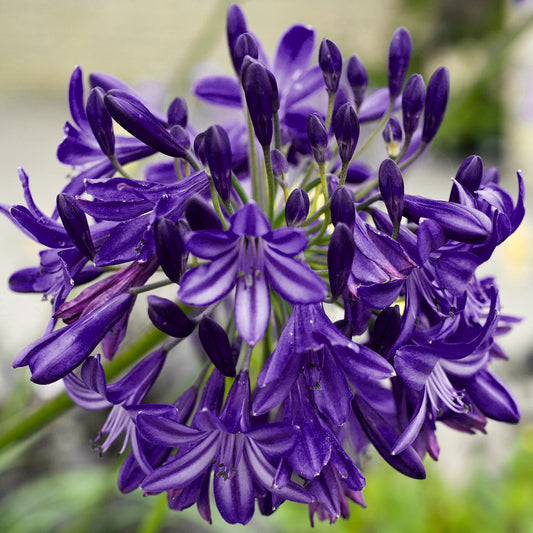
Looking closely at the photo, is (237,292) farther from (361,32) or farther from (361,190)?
(361,32)

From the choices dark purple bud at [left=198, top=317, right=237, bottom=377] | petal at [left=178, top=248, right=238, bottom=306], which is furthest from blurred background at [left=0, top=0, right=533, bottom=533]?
petal at [left=178, top=248, right=238, bottom=306]

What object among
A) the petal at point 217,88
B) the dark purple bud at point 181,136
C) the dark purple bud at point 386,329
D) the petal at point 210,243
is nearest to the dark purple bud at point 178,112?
the dark purple bud at point 181,136

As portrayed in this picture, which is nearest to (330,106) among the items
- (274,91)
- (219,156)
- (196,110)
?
(274,91)

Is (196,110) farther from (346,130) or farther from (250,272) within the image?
(250,272)

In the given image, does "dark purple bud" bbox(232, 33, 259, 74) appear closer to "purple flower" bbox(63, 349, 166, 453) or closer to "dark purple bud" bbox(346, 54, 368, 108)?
"dark purple bud" bbox(346, 54, 368, 108)

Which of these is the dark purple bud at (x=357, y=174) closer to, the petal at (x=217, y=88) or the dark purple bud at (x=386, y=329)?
the petal at (x=217, y=88)

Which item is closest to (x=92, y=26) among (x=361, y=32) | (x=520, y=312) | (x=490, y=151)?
(x=361, y=32)
